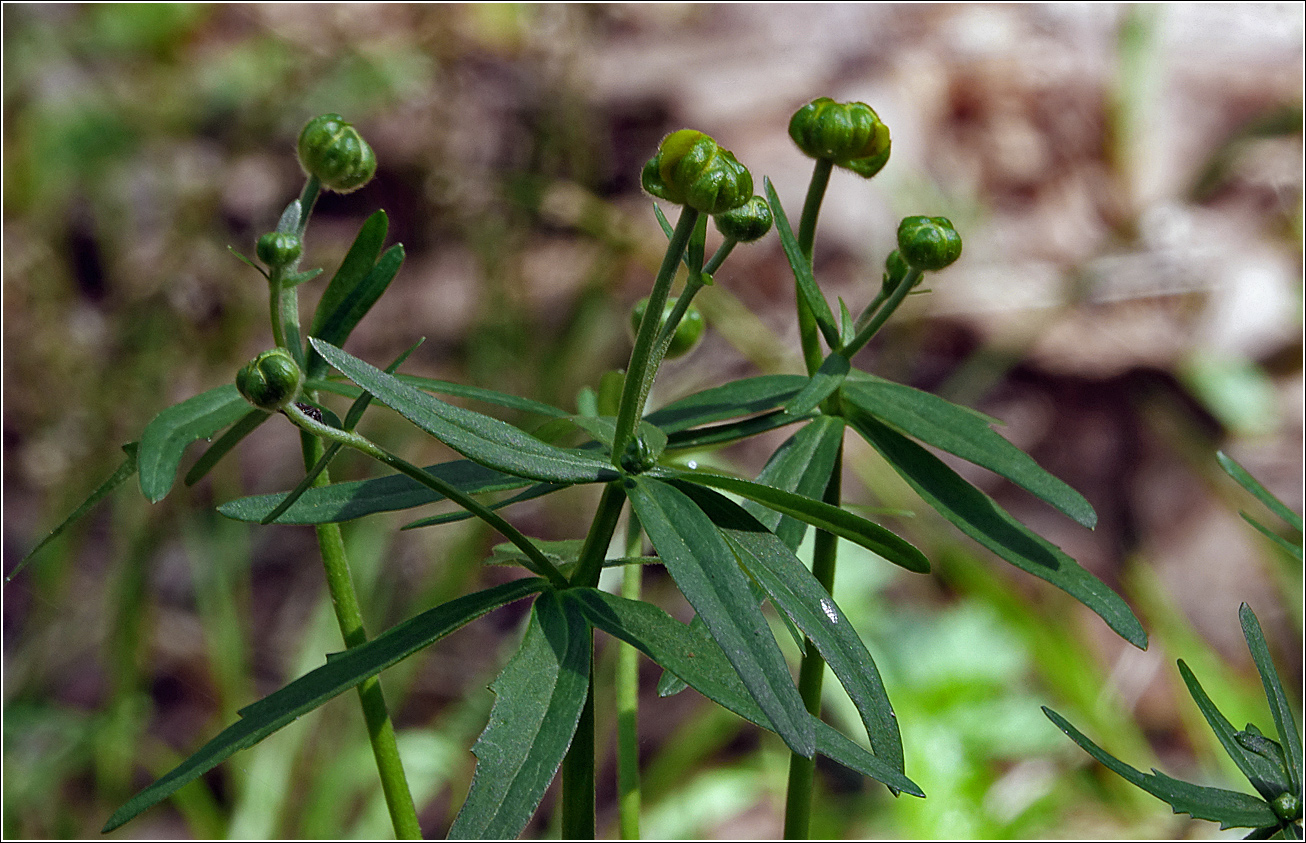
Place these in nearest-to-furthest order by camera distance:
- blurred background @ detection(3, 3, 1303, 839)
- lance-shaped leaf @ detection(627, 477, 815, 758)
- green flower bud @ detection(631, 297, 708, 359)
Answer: lance-shaped leaf @ detection(627, 477, 815, 758)
green flower bud @ detection(631, 297, 708, 359)
blurred background @ detection(3, 3, 1303, 839)

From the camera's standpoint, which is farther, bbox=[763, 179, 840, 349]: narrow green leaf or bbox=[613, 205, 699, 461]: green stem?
bbox=[763, 179, 840, 349]: narrow green leaf

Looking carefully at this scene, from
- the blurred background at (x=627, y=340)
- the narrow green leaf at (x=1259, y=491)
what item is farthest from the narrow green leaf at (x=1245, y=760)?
the blurred background at (x=627, y=340)

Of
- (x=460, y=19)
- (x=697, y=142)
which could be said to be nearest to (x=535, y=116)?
(x=460, y=19)

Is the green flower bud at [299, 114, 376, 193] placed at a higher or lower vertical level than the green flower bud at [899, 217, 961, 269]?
higher

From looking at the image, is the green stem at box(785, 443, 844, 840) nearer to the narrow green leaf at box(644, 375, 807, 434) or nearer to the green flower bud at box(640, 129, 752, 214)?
the narrow green leaf at box(644, 375, 807, 434)

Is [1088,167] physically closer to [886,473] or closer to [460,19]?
[886,473]

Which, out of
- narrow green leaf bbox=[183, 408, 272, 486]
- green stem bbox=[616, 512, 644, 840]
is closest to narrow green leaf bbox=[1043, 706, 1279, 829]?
green stem bbox=[616, 512, 644, 840]

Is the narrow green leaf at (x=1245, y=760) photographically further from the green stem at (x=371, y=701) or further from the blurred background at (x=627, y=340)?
the blurred background at (x=627, y=340)
